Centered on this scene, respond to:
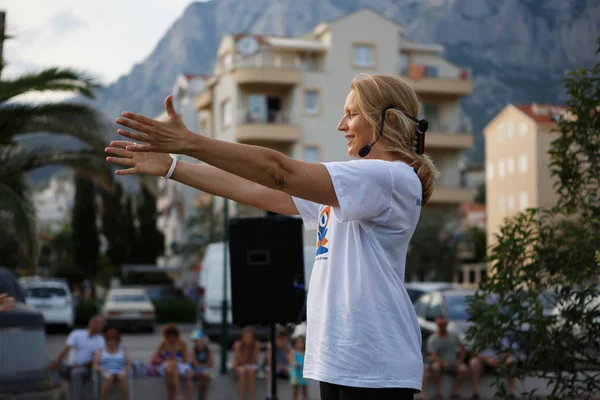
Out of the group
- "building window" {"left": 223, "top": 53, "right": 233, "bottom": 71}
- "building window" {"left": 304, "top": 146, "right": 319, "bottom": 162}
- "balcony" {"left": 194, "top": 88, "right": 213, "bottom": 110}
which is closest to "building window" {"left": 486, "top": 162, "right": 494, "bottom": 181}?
"building window" {"left": 223, "top": 53, "right": 233, "bottom": 71}

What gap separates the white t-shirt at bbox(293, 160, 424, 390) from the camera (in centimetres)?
283

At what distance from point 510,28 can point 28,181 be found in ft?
609

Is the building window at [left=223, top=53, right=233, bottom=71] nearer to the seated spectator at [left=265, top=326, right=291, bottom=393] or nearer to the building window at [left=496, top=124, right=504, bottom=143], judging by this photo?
the building window at [left=496, top=124, right=504, bottom=143]

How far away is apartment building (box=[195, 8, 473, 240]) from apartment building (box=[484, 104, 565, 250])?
34.1 feet

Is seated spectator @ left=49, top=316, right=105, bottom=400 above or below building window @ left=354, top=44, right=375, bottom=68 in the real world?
below

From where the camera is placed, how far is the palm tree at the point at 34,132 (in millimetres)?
12477

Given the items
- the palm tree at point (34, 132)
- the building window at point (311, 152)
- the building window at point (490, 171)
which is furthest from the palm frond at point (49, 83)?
the building window at point (490, 171)

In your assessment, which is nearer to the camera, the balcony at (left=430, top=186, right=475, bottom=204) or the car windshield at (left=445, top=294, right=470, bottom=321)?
the car windshield at (left=445, top=294, right=470, bottom=321)

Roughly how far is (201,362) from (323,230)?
10566 millimetres

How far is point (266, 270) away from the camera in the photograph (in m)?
6.81

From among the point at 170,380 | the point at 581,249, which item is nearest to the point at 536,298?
the point at 581,249

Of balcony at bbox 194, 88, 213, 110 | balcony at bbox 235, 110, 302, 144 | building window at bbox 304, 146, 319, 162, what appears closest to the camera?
Answer: balcony at bbox 235, 110, 302, 144

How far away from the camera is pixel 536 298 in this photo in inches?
231

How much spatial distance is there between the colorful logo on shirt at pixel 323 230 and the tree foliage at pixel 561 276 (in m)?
2.92
